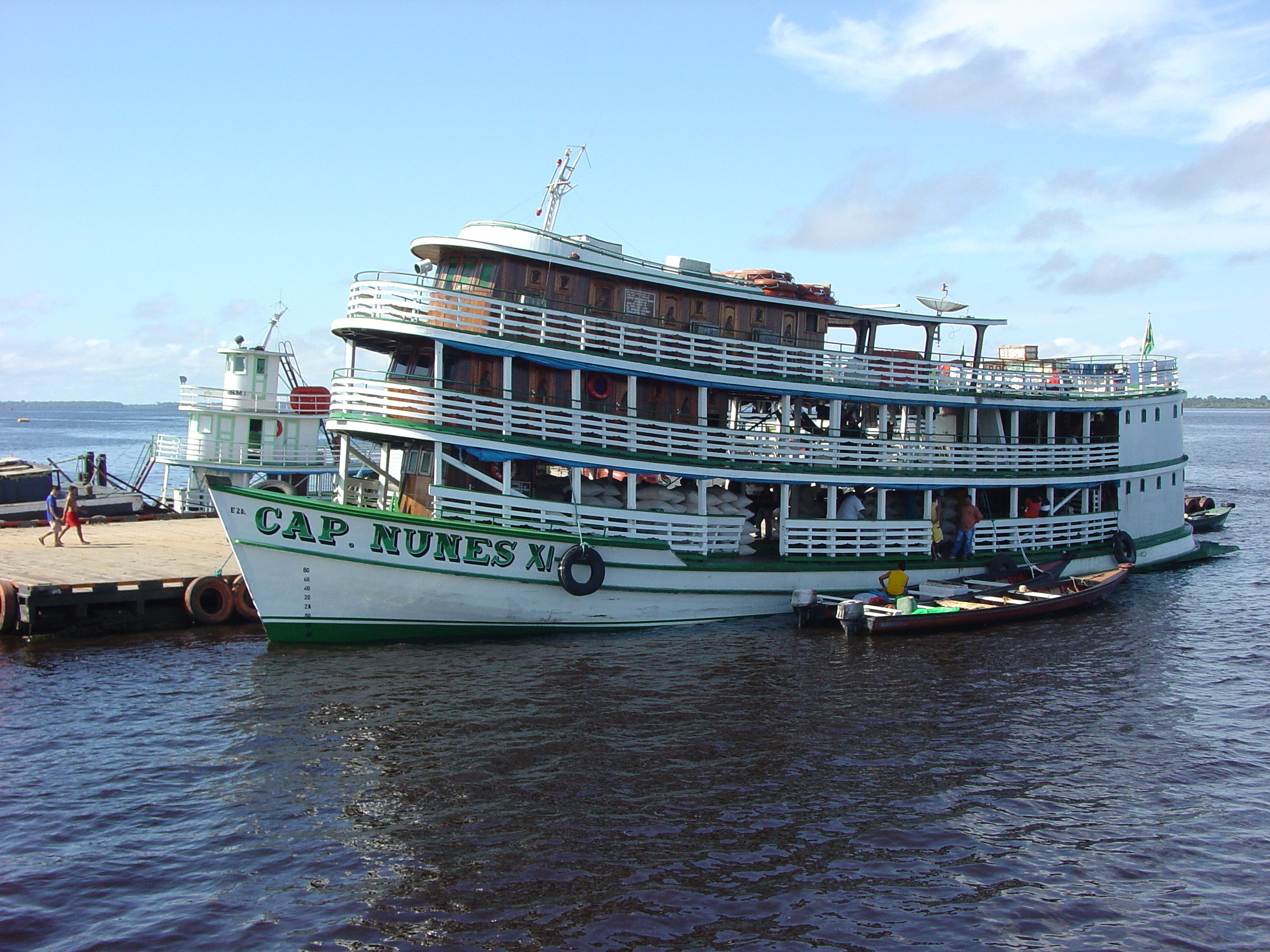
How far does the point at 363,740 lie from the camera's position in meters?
14.6

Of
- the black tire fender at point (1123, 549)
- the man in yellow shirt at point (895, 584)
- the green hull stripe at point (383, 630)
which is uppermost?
the black tire fender at point (1123, 549)

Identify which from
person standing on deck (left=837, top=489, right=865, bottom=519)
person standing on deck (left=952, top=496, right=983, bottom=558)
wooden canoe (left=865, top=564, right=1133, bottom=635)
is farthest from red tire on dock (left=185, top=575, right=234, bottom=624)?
person standing on deck (left=952, top=496, right=983, bottom=558)

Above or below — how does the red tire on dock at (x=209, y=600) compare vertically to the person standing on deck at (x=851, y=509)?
below

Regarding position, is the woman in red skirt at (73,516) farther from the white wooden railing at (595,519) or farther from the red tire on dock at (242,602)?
the white wooden railing at (595,519)

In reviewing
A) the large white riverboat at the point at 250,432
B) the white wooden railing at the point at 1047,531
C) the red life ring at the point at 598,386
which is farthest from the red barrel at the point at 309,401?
the white wooden railing at the point at 1047,531

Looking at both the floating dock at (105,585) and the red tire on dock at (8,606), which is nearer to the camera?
the red tire on dock at (8,606)

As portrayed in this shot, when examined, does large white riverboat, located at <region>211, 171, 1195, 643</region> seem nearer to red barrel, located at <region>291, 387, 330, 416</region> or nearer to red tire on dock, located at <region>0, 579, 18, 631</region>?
red tire on dock, located at <region>0, 579, 18, 631</region>

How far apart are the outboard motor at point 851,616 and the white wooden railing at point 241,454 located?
21.8 m

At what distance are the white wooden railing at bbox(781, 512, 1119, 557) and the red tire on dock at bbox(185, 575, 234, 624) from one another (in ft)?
40.4

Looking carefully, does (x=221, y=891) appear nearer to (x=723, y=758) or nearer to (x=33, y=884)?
(x=33, y=884)

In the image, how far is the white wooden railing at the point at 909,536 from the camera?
76.2 feet

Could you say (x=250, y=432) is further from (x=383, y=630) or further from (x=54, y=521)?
(x=383, y=630)

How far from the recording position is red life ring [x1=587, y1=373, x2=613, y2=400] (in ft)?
70.1

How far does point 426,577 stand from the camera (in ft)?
62.7
